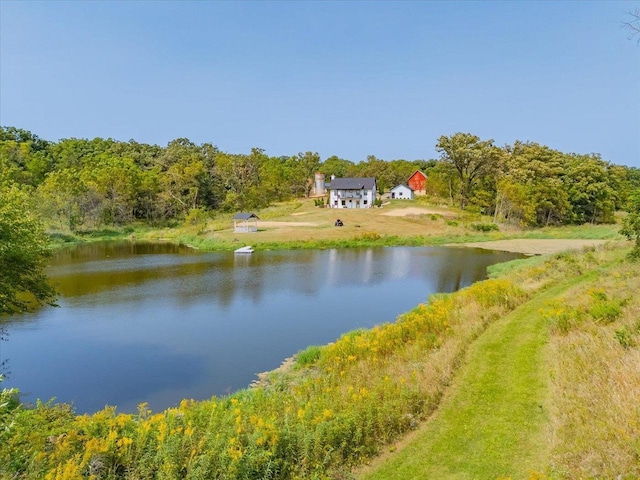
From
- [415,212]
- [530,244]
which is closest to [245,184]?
[415,212]

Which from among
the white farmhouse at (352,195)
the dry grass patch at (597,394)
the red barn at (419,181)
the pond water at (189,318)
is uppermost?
the red barn at (419,181)

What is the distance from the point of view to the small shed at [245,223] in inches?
2136

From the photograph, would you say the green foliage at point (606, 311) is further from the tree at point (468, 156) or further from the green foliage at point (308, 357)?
the tree at point (468, 156)

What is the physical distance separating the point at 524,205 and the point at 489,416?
5911 cm

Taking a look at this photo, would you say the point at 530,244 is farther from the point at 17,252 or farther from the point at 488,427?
the point at 17,252

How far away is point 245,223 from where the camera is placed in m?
55.6

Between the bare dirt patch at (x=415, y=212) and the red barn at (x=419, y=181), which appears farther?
the red barn at (x=419, y=181)

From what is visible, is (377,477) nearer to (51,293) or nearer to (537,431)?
(537,431)

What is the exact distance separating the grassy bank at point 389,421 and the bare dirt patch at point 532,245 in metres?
33.9

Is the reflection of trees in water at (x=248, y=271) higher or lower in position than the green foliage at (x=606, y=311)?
lower

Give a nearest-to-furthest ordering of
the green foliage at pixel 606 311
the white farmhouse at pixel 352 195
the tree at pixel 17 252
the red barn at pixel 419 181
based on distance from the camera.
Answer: the green foliage at pixel 606 311 → the tree at pixel 17 252 → the white farmhouse at pixel 352 195 → the red barn at pixel 419 181

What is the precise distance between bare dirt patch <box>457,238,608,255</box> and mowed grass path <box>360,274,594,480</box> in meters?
35.4

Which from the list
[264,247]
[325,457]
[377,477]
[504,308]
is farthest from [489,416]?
[264,247]

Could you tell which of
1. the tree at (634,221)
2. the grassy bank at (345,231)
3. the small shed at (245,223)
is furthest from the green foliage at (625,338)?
the small shed at (245,223)
